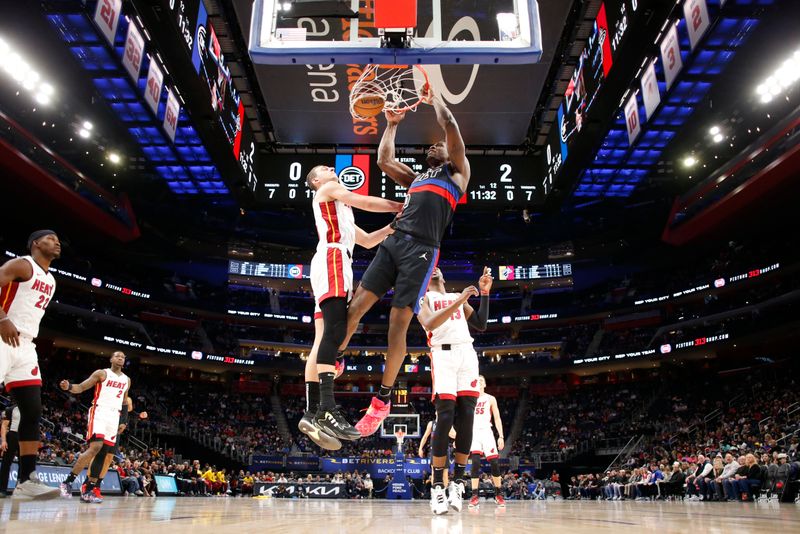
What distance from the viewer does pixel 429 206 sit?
4312mm

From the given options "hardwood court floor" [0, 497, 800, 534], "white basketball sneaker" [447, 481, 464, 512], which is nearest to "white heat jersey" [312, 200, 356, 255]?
"hardwood court floor" [0, 497, 800, 534]

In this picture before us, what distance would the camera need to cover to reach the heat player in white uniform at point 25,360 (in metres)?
5.20

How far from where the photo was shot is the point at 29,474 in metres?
5.41

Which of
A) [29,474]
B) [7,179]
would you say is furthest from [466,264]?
[29,474]

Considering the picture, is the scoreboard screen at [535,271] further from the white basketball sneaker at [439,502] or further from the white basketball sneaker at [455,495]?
the white basketball sneaker at [439,502]

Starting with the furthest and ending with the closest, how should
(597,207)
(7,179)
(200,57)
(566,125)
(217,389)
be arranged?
(217,389) → (597,207) → (7,179) → (566,125) → (200,57)

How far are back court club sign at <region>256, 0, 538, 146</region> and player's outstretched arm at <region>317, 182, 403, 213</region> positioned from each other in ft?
26.2

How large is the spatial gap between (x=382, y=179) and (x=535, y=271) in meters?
23.9

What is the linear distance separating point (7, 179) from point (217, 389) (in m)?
17.5

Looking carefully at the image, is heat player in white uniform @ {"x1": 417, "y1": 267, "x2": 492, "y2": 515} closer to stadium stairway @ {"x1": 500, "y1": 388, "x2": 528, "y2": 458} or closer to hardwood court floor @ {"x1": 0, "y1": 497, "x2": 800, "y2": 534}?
hardwood court floor @ {"x1": 0, "y1": 497, "x2": 800, "y2": 534}

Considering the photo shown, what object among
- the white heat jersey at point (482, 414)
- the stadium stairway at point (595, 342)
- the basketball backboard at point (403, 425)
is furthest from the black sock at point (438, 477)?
the stadium stairway at point (595, 342)

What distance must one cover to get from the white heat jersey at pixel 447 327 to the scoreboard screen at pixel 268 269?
29.4m

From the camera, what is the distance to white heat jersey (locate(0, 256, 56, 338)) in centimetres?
535

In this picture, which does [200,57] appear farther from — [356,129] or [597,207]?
[597,207]
